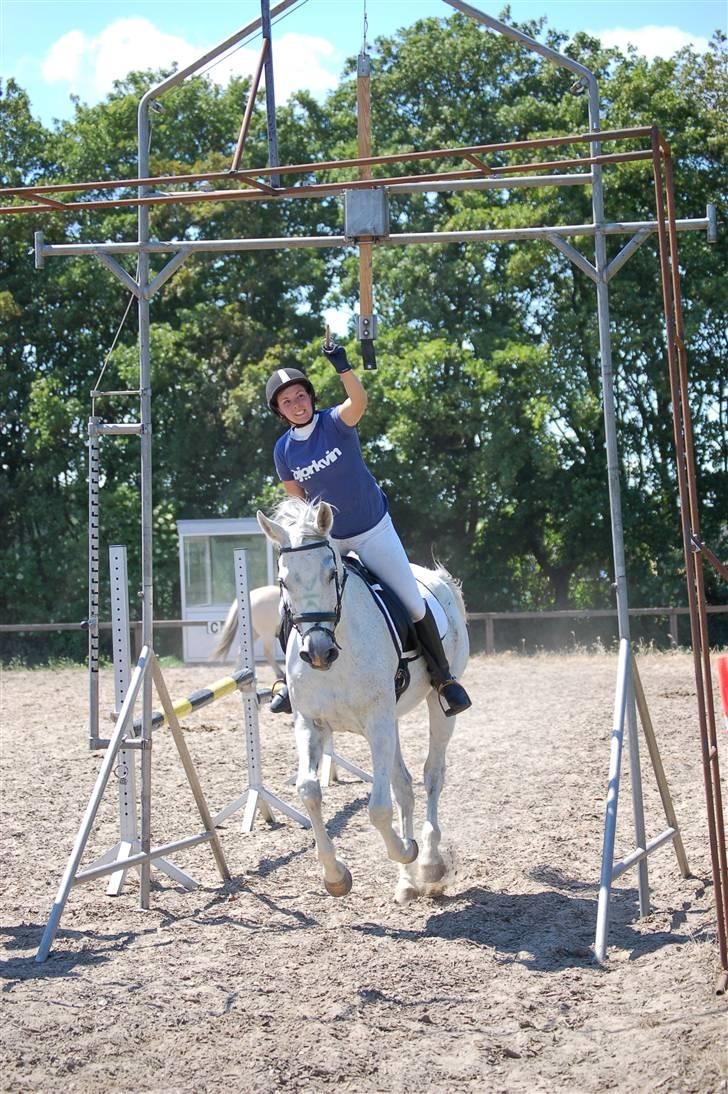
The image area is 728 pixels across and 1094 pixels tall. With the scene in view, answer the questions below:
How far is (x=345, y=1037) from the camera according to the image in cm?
432

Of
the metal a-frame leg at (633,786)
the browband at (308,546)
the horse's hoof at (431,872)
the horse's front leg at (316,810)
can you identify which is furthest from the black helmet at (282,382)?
the horse's hoof at (431,872)

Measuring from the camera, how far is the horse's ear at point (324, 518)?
5.57 m

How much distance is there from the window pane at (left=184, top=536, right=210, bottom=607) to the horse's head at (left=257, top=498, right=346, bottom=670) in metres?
18.1

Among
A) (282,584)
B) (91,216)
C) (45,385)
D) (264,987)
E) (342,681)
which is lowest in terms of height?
(264,987)

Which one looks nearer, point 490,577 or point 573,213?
point 573,213

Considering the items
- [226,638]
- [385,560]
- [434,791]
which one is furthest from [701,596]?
[226,638]

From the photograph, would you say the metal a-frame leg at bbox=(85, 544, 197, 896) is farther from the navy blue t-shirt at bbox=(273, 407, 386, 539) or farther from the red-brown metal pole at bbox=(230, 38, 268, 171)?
the red-brown metal pole at bbox=(230, 38, 268, 171)

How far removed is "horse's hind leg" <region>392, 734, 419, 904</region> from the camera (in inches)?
247

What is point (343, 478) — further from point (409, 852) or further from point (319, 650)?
point (409, 852)

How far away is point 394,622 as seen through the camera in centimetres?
622

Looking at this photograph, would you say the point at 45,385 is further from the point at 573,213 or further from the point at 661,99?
the point at 661,99

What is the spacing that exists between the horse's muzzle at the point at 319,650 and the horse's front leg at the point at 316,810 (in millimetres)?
659

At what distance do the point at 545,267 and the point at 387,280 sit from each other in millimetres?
3539

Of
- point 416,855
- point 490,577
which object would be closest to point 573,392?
point 490,577
